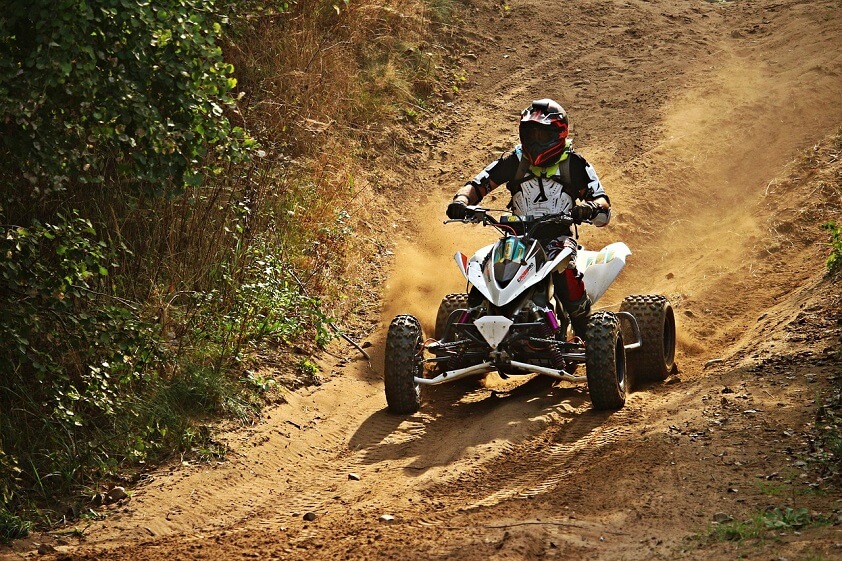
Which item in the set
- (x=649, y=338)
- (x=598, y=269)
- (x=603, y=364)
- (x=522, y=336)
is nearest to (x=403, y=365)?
(x=522, y=336)

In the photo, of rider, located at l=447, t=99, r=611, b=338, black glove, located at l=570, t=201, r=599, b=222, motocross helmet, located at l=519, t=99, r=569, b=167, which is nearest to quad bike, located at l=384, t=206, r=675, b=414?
rider, located at l=447, t=99, r=611, b=338

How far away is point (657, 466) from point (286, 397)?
3462 millimetres

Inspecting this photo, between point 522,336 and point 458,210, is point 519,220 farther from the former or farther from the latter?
point 522,336

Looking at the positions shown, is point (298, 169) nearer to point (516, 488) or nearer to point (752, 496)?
point (516, 488)

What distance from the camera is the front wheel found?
824 centimetres

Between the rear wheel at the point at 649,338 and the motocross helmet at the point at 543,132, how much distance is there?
1.51 meters

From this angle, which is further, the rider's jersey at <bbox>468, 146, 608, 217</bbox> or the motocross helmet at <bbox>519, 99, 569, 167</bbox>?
the rider's jersey at <bbox>468, 146, 608, 217</bbox>

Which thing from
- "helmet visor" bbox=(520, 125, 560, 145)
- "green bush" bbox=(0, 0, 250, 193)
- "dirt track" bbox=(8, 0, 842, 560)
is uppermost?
"green bush" bbox=(0, 0, 250, 193)

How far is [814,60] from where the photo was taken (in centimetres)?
1532

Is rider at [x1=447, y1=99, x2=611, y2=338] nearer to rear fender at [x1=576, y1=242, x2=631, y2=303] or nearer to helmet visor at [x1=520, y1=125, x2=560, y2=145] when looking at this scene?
helmet visor at [x1=520, y1=125, x2=560, y2=145]

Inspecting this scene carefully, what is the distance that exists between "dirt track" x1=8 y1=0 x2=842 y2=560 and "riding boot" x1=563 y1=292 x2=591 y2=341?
557 millimetres

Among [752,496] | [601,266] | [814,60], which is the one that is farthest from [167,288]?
[814,60]

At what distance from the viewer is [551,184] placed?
932cm

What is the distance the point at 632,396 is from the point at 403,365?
1992 mm
